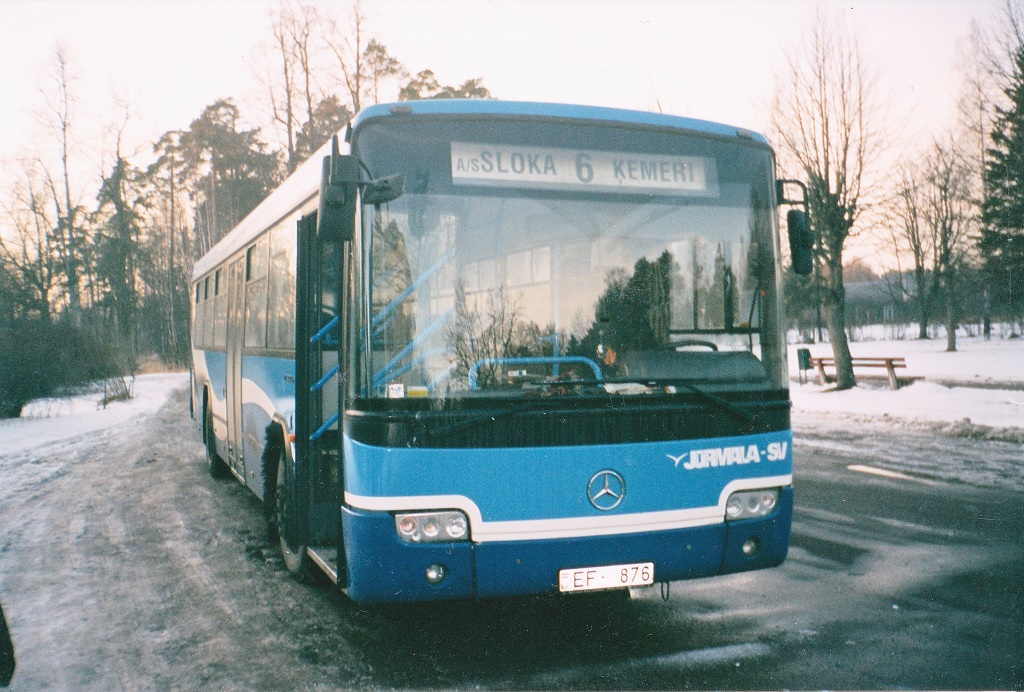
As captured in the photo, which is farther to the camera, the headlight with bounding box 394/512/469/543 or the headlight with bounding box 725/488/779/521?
the headlight with bounding box 725/488/779/521

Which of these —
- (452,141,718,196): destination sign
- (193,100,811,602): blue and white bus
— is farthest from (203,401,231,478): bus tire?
(452,141,718,196): destination sign

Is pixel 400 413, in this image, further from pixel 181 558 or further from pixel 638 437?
pixel 181 558

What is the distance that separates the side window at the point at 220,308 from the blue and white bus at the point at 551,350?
4.99 m

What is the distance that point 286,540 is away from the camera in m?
5.83

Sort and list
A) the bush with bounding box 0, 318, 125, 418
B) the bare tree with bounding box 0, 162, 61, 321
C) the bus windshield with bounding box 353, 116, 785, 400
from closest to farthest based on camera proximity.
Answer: the bus windshield with bounding box 353, 116, 785, 400 < the bush with bounding box 0, 318, 125, 418 < the bare tree with bounding box 0, 162, 61, 321

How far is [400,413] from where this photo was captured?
387 cm

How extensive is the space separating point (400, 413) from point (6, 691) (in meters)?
2.36

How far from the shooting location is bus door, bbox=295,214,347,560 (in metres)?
5.00

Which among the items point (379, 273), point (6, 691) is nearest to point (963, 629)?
point (379, 273)

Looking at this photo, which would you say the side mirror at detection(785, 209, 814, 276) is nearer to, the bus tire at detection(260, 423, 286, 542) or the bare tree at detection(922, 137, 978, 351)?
the bus tire at detection(260, 423, 286, 542)

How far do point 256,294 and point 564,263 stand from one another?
395 cm

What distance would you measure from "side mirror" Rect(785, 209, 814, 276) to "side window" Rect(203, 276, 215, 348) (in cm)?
732

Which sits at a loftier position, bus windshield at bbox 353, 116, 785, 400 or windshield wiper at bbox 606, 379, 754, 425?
bus windshield at bbox 353, 116, 785, 400

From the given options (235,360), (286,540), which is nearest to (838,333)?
(235,360)
